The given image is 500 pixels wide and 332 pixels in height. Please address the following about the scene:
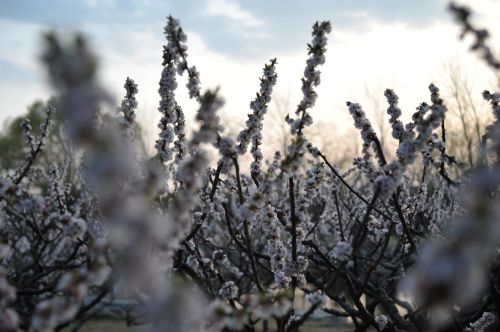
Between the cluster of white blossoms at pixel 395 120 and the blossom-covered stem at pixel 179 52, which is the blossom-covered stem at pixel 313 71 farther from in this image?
the cluster of white blossoms at pixel 395 120

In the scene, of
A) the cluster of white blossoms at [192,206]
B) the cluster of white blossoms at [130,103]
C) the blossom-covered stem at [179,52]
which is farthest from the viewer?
the cluster of white blossoms at [130,103]

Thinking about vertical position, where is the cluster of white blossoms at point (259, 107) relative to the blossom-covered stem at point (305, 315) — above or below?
above

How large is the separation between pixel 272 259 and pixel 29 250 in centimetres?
638

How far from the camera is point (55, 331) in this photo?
87.5 inches

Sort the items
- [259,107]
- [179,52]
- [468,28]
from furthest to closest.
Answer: [259,107] → [179,52] → [468,28]

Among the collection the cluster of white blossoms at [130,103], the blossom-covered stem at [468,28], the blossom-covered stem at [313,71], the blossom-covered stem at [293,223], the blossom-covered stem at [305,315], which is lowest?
Answer: the blossom-covered stem at [305,315]

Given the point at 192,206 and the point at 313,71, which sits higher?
the point at 313,71

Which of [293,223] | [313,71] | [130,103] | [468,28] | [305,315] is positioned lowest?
[305,315]

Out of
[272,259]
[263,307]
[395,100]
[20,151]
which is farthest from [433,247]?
[20,151]

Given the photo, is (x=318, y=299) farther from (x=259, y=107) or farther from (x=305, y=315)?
(x=259, y=107)

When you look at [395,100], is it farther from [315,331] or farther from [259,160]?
[315,331]

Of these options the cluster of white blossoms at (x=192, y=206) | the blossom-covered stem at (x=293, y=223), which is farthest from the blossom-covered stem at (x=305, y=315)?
the blossom-covered stem at (x=293, y=223)

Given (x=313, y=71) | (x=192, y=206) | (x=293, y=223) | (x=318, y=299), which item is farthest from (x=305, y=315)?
(x=313, y=71)

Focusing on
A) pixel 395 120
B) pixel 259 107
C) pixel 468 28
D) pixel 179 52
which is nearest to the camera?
pixel 468 28
